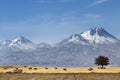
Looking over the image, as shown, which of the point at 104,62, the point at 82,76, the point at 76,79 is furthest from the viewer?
the point at 104,62

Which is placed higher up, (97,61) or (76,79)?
(97,61)

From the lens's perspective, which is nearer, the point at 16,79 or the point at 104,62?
the point at 16,79

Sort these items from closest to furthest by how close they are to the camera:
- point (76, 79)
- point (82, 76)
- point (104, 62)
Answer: point (76, 79) → point (82, 76) → point (104, 62)

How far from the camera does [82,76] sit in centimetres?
4378

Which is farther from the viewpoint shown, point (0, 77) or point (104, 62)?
point (104, 62)

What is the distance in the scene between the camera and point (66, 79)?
41219 mm

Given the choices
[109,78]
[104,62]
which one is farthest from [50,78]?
[104,62]

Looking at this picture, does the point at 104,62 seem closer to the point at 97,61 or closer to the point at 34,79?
the point at 97,61

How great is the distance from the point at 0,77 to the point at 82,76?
30.3 ft

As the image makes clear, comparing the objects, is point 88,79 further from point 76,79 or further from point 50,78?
point 50,78

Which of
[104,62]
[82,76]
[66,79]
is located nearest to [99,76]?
[82,76]

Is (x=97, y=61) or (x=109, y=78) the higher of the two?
(x=97, y=61)

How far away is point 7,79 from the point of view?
140 feet

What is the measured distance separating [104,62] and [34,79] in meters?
40.8
